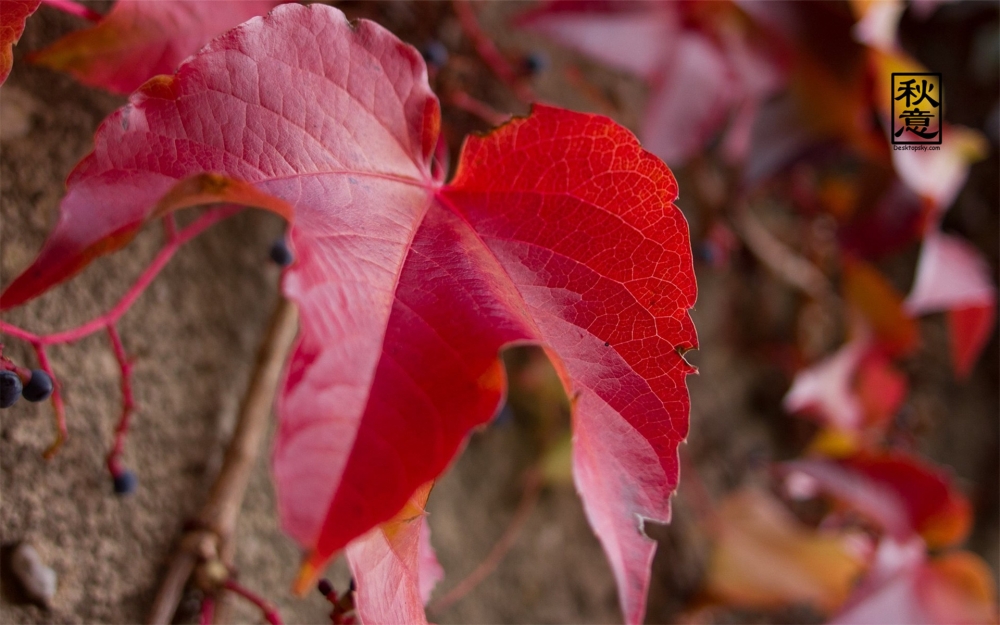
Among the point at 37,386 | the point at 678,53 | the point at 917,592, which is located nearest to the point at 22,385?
the point at 37,386

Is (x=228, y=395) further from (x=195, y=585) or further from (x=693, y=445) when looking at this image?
(x=693, y=445)

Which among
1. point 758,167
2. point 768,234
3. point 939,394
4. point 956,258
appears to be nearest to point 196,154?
point 758,167

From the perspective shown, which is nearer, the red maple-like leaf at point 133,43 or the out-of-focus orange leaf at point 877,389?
the red maple-like leaf at point 133,43

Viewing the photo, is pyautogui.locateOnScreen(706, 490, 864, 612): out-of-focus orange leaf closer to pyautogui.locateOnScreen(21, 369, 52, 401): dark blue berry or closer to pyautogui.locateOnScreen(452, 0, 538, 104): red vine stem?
pyautogui.locateOnScreen(452, 0, 538, 104): red vine stem

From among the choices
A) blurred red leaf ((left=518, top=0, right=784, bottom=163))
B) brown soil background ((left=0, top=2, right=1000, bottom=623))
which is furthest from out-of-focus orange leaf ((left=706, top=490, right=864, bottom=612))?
blurred red leaf ((left=518, top=0, right=784, bottom=163))

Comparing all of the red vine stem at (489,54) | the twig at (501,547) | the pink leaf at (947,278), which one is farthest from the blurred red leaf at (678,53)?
the twig at (501,547)

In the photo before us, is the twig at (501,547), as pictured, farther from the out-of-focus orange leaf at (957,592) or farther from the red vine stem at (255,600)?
the out-of-focus orange leaf at (957,592)

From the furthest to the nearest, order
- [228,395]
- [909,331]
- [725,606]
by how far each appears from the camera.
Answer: [909,331]
[725,606]
[228,395]
